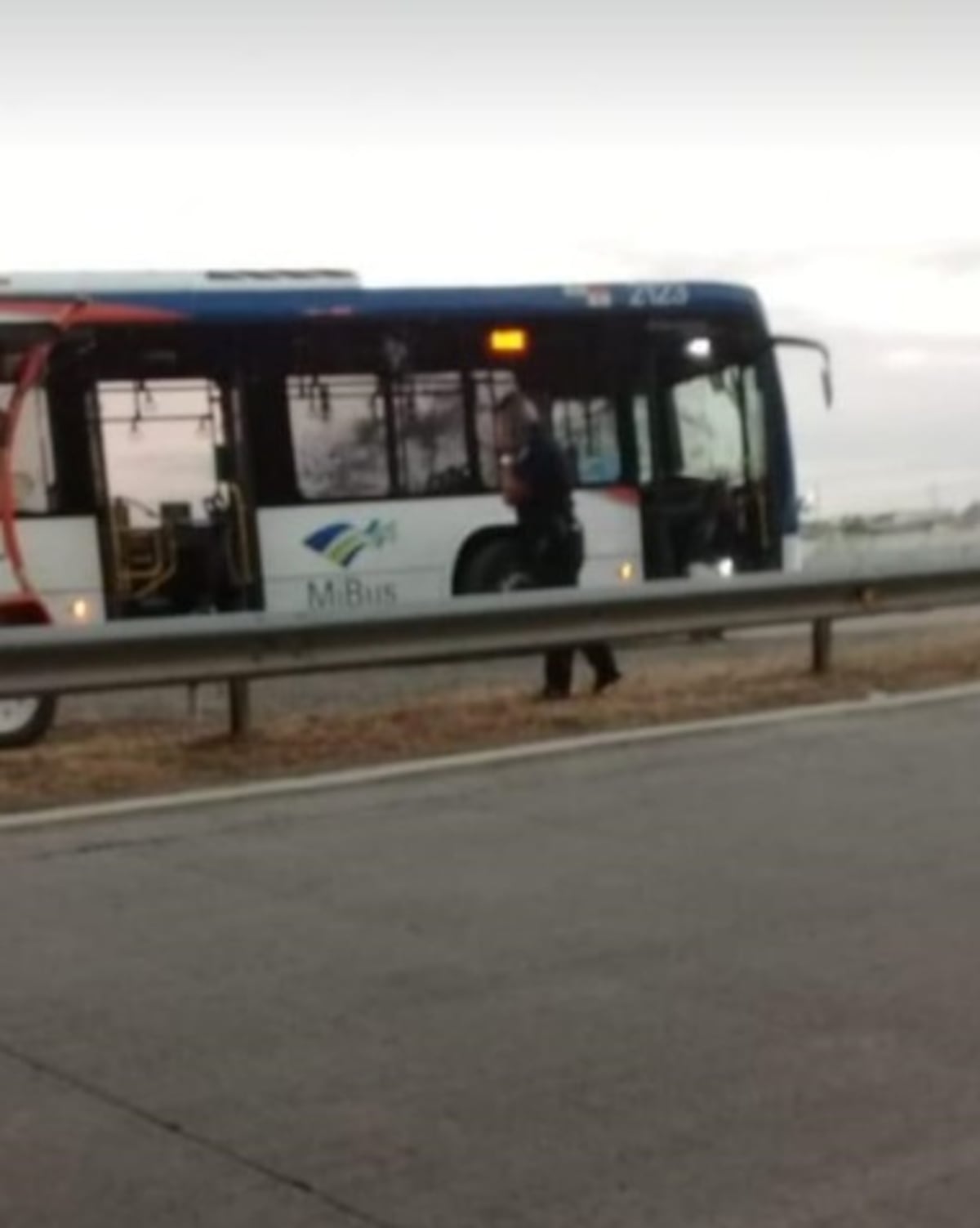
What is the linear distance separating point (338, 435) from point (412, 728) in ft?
26.7

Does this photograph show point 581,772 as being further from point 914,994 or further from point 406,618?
point 914,994

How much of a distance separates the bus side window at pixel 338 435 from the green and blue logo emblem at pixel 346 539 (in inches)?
10.4

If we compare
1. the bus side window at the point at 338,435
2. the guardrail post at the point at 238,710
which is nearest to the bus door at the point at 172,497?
the bus side window at the point at 338,435

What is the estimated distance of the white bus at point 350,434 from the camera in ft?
62.6

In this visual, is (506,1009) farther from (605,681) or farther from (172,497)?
(172,497)

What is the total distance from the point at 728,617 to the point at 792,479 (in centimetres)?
831

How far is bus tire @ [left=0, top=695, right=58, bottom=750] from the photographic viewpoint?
1350 centimetres

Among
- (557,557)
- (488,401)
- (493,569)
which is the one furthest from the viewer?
(488,401)

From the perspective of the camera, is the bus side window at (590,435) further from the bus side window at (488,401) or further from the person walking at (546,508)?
the person walking at (546,508)

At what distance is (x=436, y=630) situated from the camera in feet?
42.8

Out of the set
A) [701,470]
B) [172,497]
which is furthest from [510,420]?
[172,497]

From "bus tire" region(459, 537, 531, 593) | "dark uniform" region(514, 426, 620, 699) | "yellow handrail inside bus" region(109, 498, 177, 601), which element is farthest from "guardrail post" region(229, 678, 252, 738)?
"bus tire" region(459, 537, 531, 593)

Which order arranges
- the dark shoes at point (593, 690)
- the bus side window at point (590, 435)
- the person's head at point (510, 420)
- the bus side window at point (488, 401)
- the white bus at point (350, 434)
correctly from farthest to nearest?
1. the bus side window at point (590, 435)
2. the bus side window at point (488, 401)
3. the person's head at point (510, 420)
4. the white bus at point (350, 434)
5. the dark shoes at point (593, 690)

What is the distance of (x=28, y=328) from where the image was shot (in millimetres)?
18688
